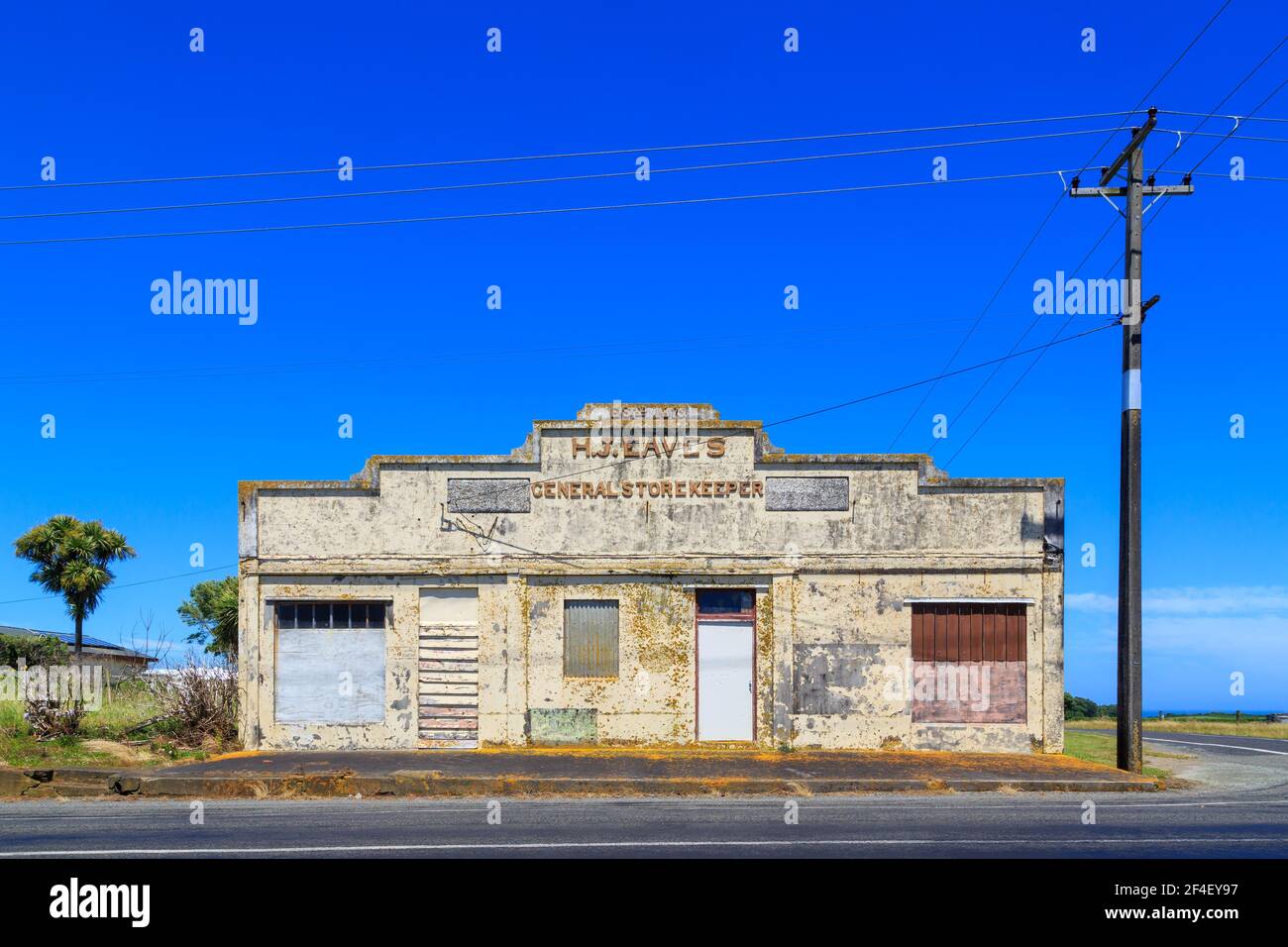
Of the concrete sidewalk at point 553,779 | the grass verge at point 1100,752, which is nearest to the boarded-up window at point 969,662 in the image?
the grass verge at point 1100,752

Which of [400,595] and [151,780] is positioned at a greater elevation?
[400,595]

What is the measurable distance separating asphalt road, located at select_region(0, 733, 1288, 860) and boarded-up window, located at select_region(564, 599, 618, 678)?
14.5 feet

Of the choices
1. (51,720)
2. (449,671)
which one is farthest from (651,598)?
(51,720)

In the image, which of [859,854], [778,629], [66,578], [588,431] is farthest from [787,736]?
[66,578]

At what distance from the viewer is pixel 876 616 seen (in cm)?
1756

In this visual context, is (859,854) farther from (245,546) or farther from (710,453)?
(245,546)

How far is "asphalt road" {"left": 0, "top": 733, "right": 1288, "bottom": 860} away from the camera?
29.6 ft

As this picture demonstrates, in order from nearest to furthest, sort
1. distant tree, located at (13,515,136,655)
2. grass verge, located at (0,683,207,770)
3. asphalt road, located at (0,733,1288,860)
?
asphalt road, located at (0,733,1288,860) → grass verge, located at (0,683,207,770) → distant tree, located at (13,515,136,655)

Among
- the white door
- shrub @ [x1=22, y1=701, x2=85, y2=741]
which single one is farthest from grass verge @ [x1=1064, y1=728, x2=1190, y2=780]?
shrub @ [x1=22, y1=701, x2=85, y2=741]

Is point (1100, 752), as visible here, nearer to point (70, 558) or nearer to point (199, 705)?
point (199, 705)

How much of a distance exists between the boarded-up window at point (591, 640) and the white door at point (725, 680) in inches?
58.3

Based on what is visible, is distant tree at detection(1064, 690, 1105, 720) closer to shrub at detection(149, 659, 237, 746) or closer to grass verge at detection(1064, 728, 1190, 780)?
grass verge at detection(1064, 728, 1190, 780)

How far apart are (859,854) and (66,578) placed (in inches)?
1279

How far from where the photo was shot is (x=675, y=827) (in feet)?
34.3
